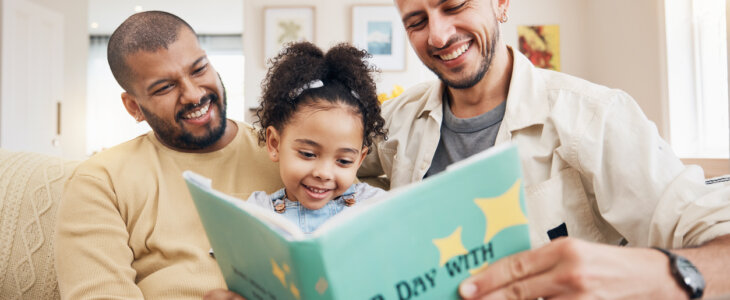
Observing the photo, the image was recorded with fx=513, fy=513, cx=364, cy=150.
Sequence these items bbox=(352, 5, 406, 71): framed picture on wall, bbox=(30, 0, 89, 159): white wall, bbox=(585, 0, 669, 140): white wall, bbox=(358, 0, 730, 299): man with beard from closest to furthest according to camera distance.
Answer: bbox=(358, 0, 730, 299): man with beard → bbox=(585, 0, 669, 140): white wall → bbox=(352, 5, 406, 71): framed picture on wall → bbox=(30, 0, 89, 159): white wall

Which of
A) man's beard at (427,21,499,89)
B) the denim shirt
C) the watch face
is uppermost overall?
Result: man's beard at (427,21,499,89)

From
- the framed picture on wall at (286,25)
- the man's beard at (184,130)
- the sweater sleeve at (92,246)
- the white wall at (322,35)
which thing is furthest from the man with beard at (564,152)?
the framed picture on wall at (286,25)

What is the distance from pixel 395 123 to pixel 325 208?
0.44 m

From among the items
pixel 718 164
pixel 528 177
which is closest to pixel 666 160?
pixel 528 177

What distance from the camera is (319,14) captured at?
5191 millimetres

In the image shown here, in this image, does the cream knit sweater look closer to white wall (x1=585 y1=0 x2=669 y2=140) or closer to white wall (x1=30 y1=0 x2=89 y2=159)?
white wall (x1=585 y1=0 x2=669 y2=140)

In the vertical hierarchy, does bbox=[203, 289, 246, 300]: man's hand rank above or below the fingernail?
below

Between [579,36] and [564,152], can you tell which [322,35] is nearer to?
[579,36]

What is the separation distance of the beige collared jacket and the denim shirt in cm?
26

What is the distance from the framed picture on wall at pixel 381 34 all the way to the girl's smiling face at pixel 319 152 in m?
3.99

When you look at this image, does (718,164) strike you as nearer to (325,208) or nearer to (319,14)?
(325,208)

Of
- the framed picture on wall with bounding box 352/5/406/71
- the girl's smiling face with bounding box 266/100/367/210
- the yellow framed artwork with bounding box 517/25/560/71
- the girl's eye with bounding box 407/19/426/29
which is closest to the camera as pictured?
the girl's smiling face with bounding box 266/100/367/210

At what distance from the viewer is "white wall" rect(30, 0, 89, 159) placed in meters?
5.99

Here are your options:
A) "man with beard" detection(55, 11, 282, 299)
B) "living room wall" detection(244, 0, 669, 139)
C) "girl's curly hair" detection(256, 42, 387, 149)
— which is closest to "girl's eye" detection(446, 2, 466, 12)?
"girl's curly hair" detection(256, 42, 387, 149)
